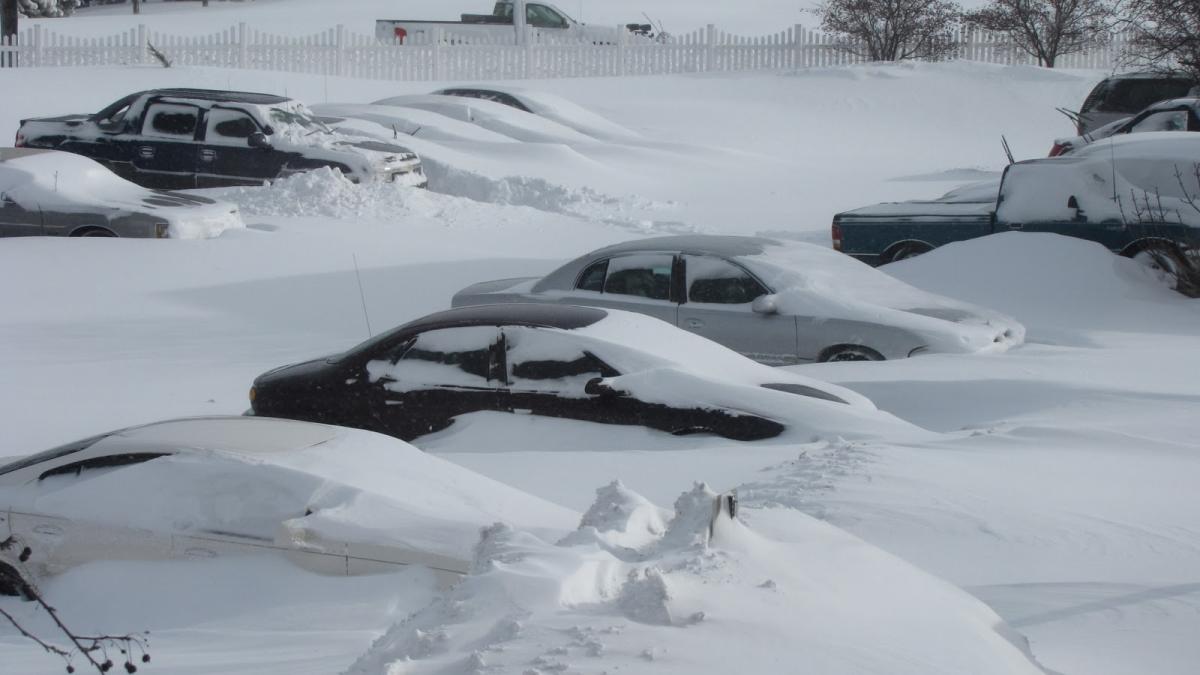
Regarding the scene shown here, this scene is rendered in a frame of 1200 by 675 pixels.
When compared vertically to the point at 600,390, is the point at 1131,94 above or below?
above

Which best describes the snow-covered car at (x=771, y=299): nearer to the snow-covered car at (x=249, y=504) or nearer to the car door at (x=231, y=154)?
the snow-covered car at (x=249, y=504)

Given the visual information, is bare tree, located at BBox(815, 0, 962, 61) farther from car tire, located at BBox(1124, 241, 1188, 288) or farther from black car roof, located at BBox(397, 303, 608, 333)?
black car roof, located at BBox(397, 303, 608, 333)

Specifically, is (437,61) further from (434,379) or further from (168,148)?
(434,379)

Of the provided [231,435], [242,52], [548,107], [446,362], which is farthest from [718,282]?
[242,52]

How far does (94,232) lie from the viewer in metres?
15.0

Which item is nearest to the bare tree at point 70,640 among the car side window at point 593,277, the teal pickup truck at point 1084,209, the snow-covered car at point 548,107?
the car side window at point 593,277

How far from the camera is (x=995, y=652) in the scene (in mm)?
3807

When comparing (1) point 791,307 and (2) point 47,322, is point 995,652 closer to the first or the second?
(1) point 791,307

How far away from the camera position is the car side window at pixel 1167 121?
19.6 meters

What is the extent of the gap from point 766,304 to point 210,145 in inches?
416

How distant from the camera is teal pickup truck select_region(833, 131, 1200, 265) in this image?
13227 millimetres

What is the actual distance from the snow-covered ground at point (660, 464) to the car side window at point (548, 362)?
9.5 inches

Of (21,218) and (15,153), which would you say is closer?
(21,218)

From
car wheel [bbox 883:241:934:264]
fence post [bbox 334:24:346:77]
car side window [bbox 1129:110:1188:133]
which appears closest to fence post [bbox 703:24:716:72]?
fence post [bbox 334:24:346:77]
